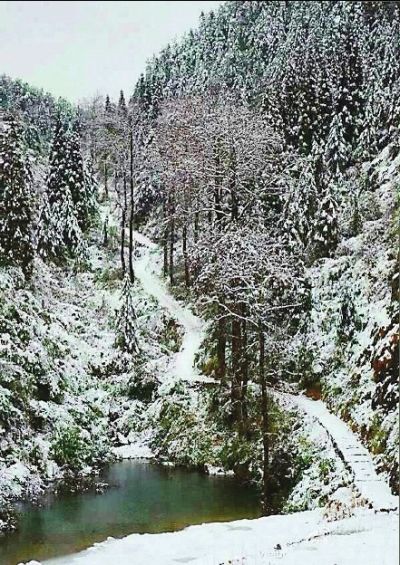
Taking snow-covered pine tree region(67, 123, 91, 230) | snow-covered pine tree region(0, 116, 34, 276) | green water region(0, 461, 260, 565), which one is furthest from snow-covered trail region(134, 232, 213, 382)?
snow-covered pine tree region(0, 116, 34, 276)

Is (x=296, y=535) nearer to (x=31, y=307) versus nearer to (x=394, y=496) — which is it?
(x=394, y=496)

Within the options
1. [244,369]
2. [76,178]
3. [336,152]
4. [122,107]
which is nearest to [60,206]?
[76,178]

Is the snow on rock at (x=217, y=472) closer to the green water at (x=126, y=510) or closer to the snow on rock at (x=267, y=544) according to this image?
the green water at (x=126, y=510)

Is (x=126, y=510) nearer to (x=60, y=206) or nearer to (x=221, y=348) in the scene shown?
(x=221, y=348)

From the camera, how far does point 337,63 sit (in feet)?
111

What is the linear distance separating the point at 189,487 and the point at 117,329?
893 cm

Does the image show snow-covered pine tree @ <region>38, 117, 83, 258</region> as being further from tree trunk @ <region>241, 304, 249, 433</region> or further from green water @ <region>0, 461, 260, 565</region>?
green water @ <region>0, 461, 260, 565</region>

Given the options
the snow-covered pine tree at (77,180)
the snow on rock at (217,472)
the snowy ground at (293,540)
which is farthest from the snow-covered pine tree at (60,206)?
the snowy ground at (293,540)

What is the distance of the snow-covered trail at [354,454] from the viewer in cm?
1203

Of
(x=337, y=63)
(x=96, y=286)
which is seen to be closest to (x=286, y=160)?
(x=337, y=63)

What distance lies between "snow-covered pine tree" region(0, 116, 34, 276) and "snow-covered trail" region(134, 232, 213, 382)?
669cm

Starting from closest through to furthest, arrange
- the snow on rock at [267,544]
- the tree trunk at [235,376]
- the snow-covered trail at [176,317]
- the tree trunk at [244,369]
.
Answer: the snow on rock at [267,544] → the tree trunk at [244,369] → the tree trunk at [235,376] → the snow-covered trail at [176,317]

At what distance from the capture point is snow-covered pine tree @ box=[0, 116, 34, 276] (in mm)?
23062

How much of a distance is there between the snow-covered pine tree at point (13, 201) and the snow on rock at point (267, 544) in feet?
43.3
